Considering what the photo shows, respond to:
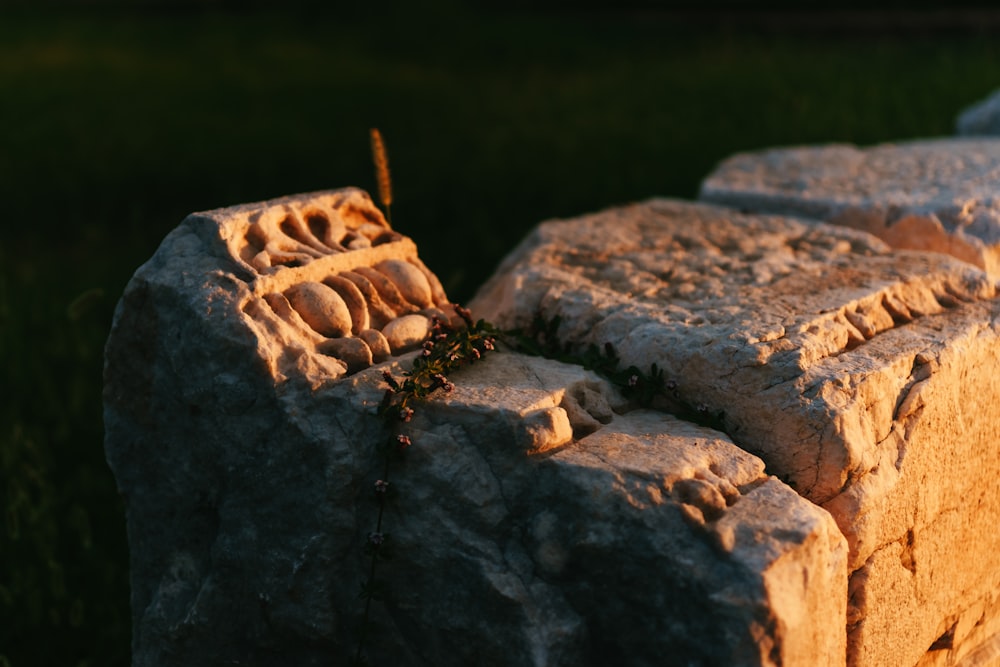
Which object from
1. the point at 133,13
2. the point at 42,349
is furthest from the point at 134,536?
the point at 133,13

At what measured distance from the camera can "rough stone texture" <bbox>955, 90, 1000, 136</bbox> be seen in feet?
17.2

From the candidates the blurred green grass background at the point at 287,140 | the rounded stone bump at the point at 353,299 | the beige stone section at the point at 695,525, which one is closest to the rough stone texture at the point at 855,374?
the beige stone section at the point at 695,525

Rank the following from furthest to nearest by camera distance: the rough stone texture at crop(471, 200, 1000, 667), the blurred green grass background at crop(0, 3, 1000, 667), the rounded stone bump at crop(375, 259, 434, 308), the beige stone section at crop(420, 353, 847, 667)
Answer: the blurred green grass background at crop(0, 3, 1000, 667) → the rounded stone bump at crop(375, 259, 434, 308) → the rough stone texture at crop(471, 200, 1000, 667) → the beige stone section at crop(420, 353, 847, 667)

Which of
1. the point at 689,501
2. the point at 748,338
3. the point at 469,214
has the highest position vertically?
the point at 748,338

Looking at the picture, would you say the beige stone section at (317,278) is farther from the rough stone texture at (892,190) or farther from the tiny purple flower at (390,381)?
the rough stone texture at (892,190)

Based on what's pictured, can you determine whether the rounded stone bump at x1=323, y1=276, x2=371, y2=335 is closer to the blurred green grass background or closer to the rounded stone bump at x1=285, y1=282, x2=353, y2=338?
the rounded stone bump at x1=285, y1=282, x2=353, y2=338

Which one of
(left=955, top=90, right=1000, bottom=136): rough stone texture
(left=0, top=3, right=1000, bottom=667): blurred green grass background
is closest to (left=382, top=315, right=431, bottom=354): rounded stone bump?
(left=0, top=3, right=1000, bottom=667): blurred green grass background

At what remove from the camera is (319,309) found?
2.46m

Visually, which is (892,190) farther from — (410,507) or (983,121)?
(410,507)

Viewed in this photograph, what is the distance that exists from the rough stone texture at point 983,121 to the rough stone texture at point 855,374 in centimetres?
247

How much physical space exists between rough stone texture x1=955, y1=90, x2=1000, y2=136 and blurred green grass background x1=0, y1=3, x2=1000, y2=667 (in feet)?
3.64

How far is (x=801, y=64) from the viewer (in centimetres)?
828

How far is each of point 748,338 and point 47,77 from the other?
7413mm

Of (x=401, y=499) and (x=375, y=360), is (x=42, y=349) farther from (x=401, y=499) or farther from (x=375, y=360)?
(x=401, y=499)
